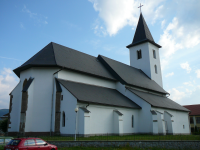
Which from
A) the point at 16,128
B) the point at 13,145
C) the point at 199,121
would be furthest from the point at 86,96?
the point at 199,121

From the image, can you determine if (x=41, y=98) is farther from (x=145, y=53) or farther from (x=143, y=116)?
(x=145, y=53)

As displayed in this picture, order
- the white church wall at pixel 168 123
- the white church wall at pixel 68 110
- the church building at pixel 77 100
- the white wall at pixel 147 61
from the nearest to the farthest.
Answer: the white church wall at pixel 68 110, the church building at pixel 77 100, the white church wall at pixel 168 123, the white wall at pixel 147 61

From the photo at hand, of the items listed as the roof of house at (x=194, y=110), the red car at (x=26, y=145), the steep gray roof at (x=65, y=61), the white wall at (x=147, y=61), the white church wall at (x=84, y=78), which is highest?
the white wall at (x=147, y=61)

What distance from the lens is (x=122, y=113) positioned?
2334 centimetres

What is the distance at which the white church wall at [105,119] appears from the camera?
65.9 feet

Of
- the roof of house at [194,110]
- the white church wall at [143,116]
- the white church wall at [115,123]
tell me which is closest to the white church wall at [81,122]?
the white church wall at [115,123]

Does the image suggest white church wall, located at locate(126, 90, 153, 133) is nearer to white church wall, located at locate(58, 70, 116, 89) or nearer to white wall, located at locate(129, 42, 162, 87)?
white church wall, located at locate(58, 70, 116, 89)

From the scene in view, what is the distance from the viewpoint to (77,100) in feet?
60.7

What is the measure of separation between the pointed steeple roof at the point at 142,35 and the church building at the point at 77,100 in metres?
12.2

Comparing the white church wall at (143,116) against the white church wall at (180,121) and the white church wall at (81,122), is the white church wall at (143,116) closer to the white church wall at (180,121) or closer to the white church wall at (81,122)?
the white church wall at (180,121)

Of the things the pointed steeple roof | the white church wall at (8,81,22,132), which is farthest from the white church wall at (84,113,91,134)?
the pointed steeple roof

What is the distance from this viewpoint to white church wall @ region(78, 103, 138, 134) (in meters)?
20.1

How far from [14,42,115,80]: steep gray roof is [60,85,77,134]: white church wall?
12.7 ft

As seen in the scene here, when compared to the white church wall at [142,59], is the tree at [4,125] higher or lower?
lower
